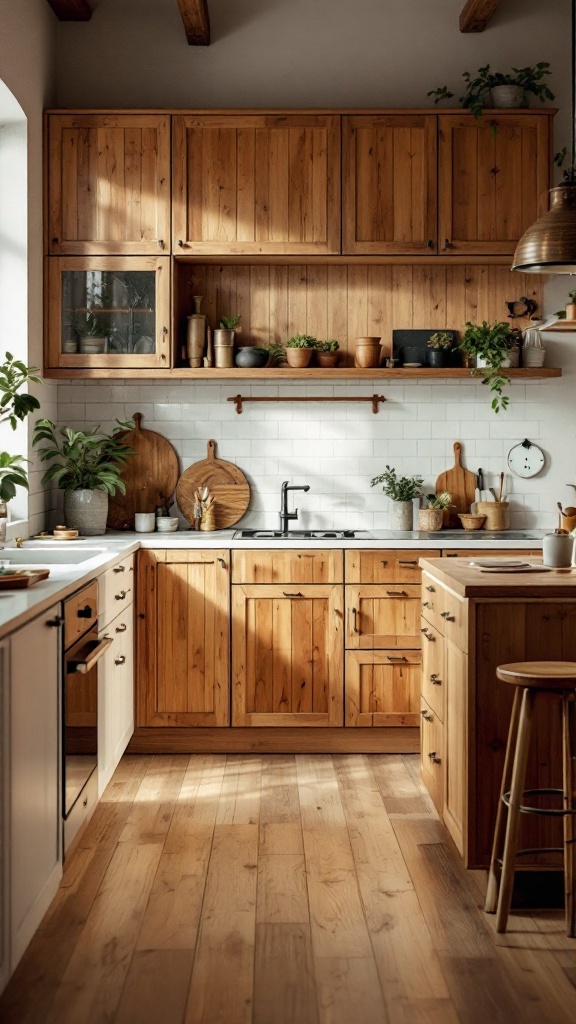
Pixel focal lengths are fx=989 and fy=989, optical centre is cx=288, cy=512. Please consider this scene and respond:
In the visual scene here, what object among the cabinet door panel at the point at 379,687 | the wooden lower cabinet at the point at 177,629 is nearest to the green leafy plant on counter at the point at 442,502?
the cabinet door panel at the point at 379,687

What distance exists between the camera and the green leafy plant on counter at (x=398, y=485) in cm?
519

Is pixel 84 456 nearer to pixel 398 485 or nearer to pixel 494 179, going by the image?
pixel 398 485

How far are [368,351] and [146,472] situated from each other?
4.44 ft

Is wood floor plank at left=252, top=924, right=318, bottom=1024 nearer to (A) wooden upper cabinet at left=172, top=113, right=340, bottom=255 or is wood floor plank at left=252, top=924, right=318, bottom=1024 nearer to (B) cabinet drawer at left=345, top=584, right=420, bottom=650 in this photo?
(B) cabinet drawer at left=345, top=584, right=420, bottom=650

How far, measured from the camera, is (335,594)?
15.4 ft

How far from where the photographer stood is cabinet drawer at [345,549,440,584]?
468cm

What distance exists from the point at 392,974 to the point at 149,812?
1539 mm

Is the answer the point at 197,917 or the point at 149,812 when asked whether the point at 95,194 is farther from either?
the point at 197,917

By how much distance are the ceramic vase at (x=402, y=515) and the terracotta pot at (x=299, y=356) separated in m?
0.87

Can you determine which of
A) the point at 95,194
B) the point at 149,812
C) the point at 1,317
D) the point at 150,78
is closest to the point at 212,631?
the point at 149,812

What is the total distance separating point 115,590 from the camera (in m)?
4.13

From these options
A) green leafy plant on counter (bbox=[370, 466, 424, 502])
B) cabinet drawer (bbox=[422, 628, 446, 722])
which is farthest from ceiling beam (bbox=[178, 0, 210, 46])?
cabinet drawer (bbox=[422, 628, 446, 722])

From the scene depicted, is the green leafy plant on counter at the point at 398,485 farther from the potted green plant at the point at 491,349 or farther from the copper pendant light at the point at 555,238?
the copper pendant light at the point at 555,238

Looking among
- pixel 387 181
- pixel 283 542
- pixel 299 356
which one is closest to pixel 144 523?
pixel 283 542
